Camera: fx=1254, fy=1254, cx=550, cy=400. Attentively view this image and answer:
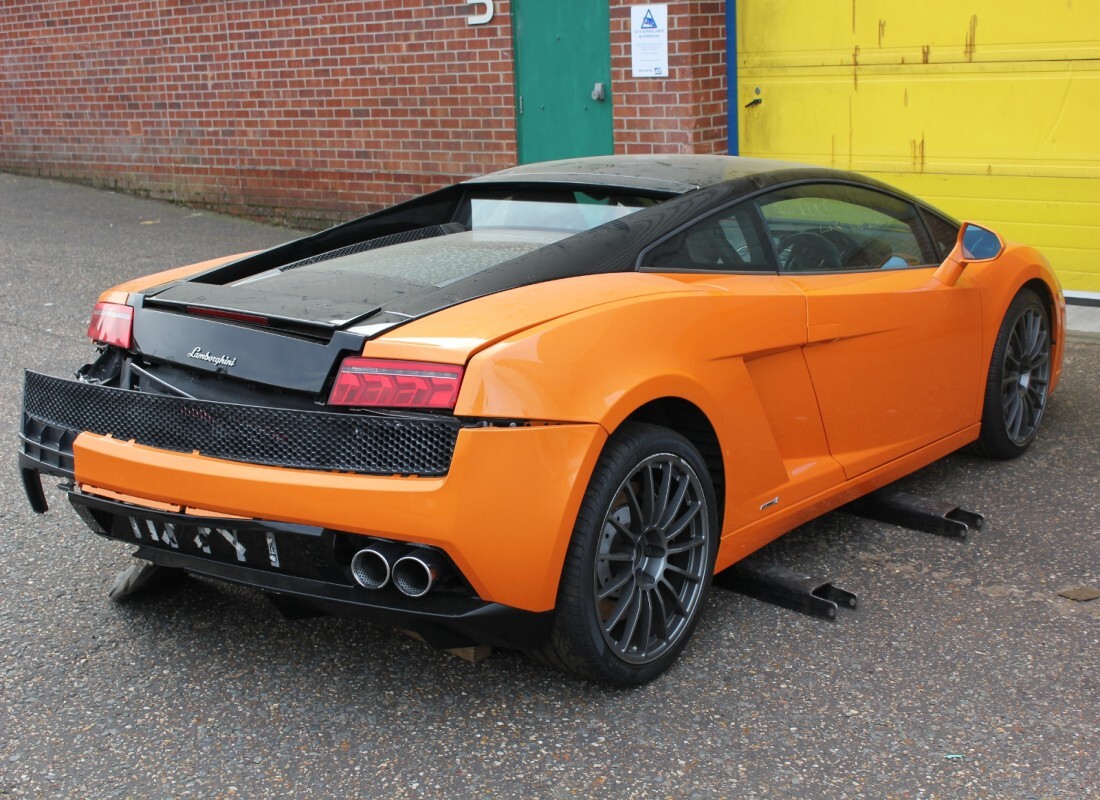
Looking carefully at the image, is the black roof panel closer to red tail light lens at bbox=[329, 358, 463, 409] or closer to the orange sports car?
the orange sports car

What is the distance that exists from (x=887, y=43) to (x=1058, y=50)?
1.13 meters

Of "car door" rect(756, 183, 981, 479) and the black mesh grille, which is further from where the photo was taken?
"car door" rect(756, 183, 981, 479)

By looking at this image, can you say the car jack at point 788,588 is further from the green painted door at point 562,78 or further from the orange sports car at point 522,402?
the green painted door at point 562,78

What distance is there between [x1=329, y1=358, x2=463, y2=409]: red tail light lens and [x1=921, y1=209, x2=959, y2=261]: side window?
2.55 m

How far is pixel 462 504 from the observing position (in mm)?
2902

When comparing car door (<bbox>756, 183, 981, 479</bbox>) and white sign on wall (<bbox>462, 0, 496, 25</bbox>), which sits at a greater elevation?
white sign on wall (<bbox>462, 0, 496, 25</bbox>)

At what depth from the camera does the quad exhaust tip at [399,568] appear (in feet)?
9.69

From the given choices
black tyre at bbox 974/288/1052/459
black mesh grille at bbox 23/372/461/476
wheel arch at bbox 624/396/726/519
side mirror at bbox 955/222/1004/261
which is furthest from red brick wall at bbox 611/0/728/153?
black mesh grille at bbox 23/372/461/476

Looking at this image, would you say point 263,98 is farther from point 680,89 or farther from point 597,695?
point 597,695

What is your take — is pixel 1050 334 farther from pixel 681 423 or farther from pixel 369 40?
pixel 369 40

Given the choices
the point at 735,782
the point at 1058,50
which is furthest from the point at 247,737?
the point at 1058,50

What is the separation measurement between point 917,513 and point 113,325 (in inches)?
110

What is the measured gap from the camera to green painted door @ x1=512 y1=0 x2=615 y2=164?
31.0 ft

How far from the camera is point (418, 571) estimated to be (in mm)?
2973
